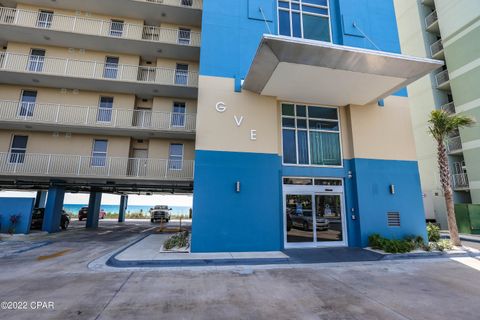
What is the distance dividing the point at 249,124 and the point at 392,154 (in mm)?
7298

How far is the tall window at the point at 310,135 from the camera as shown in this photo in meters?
11.6

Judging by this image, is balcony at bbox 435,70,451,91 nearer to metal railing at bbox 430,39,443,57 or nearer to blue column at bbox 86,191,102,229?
metal railing at bbox 430,39,443,57

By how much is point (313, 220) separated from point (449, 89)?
19636 millimetres

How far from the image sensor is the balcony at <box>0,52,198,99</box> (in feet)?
46.3

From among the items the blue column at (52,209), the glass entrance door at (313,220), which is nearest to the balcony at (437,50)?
the glass entrance door at (313,220)

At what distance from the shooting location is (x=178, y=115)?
15.6 m

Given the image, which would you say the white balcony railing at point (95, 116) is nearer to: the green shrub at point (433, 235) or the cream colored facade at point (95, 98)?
the cream colored facade at point (95, 98)

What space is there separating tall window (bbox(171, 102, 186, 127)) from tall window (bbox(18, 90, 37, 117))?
8.28m

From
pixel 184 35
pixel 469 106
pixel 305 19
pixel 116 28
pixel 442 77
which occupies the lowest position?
pixel 469 106

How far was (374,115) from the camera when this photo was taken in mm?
12094

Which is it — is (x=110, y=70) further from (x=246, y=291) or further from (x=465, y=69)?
(x=465, y=69)

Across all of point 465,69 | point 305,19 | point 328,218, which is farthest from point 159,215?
point 465,69

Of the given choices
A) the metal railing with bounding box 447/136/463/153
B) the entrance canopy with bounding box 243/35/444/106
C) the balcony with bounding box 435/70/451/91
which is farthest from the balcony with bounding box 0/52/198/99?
the balcony with bounding box 435/70/451/91

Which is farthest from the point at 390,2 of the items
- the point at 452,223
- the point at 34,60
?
the point at 34,60
